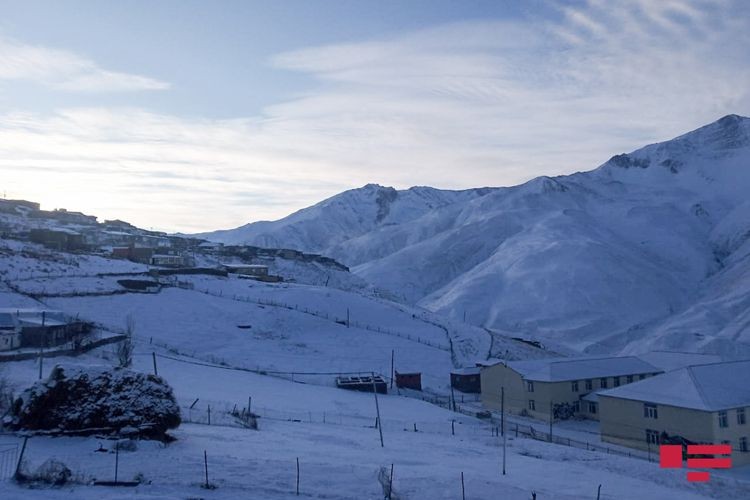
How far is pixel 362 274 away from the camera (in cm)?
15850

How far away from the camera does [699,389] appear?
103 ft

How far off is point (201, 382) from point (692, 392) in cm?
2453

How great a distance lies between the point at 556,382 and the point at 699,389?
9877 millimetres

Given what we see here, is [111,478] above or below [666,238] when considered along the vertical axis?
below

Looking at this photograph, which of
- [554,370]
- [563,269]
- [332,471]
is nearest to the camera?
[332,471]

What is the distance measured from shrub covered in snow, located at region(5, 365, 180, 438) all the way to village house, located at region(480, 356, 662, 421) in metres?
25.2

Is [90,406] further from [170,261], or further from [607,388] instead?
[170,261]

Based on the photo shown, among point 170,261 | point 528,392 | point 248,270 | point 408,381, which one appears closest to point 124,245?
point 170,261

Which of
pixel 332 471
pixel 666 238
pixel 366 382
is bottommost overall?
pixel 366 382

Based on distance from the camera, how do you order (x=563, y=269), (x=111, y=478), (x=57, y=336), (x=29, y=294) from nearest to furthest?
1. (x=111, y=478)
2. (x=57, y=336)
3. (x=29, y=294)
4. (x=563, y=269)

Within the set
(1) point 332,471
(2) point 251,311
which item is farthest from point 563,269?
(1) point 332,471

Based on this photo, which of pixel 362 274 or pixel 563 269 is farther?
pixel 362 274

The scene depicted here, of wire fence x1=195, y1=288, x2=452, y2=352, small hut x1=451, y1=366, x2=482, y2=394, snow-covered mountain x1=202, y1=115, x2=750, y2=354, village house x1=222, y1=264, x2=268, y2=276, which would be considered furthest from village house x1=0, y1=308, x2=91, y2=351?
snow-covered mountain x1=202, y1=115, x2=750, y2=354

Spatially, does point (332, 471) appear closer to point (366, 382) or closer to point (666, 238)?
point (366, 382)
